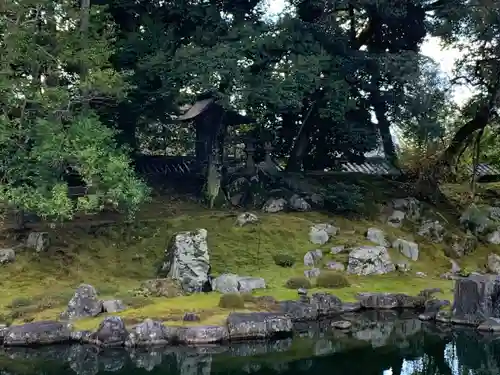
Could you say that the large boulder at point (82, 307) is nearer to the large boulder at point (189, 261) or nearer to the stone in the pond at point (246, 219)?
the large boulder at point (189, 261)

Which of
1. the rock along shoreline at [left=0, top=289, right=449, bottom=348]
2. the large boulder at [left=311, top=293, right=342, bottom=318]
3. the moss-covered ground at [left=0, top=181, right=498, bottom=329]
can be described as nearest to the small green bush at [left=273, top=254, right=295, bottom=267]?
the moss-covered ground at [left=0, top=181, right=498, bottom=329]

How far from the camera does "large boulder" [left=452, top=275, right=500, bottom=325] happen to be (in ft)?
50.1

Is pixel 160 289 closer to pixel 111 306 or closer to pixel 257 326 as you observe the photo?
pixel 111 306

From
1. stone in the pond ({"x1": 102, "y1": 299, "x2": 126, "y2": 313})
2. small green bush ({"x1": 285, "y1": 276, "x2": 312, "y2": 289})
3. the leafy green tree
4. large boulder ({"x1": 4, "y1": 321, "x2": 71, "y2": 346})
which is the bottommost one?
large boulder ({"x1": 4, "y1": 321, "x2": 71, "y2": 346})

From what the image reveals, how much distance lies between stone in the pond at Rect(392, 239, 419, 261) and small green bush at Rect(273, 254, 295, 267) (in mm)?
4248

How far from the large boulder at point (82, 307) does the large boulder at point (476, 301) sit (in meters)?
9.39

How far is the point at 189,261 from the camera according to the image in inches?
679

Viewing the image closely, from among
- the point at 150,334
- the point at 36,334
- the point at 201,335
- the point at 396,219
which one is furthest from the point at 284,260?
the point at 36,334

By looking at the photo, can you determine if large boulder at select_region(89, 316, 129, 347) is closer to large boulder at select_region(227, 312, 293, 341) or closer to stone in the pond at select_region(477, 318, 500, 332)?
large boulder at select_region(227, 312, 293, 341)

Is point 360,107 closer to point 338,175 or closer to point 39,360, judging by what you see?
point 338,175

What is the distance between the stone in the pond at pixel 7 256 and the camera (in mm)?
17469

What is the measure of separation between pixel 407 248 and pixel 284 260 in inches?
191

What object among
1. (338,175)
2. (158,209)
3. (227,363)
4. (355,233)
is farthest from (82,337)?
(338,175)

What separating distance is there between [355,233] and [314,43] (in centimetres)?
750
